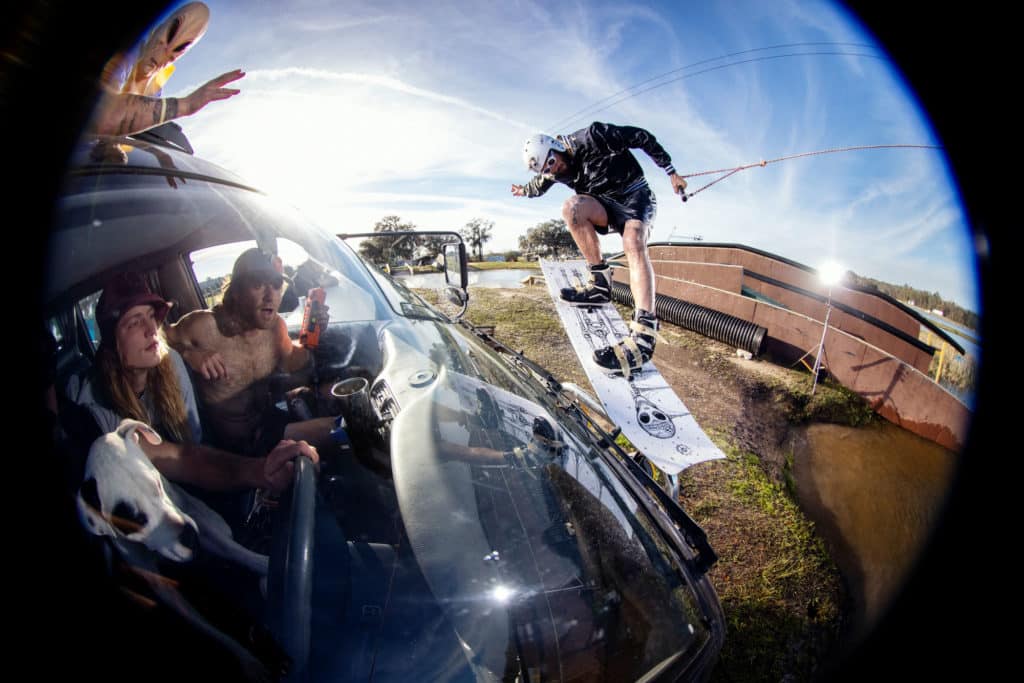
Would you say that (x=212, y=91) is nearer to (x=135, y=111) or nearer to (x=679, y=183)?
(x=135, y=111)

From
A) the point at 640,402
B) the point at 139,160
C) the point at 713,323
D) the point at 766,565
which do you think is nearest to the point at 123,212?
the point at 139,160

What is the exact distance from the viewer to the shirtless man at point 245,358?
1.01 meters

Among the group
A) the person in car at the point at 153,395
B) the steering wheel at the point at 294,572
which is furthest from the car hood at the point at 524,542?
the person in car at the point at 153,395

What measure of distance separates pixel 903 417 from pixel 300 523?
8.44 meters

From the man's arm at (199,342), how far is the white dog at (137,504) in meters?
0.21

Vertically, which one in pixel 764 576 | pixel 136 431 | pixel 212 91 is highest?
pixel 212 91

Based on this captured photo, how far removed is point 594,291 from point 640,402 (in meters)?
2.07

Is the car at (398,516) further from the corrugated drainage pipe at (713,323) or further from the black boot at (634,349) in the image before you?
Result: the corrugated drainage pipe at (713,323)

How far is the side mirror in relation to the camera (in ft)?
8.76

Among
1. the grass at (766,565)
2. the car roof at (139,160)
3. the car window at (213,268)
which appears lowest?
the grass at (766,565)

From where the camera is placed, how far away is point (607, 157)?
4305 mm

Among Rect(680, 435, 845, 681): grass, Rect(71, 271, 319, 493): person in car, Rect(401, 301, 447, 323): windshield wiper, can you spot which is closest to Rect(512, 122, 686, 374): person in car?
Rect(680, 435, 845, 681): grass

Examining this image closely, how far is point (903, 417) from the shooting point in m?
5.81

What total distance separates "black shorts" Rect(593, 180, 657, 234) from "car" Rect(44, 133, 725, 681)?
3.62 meters
